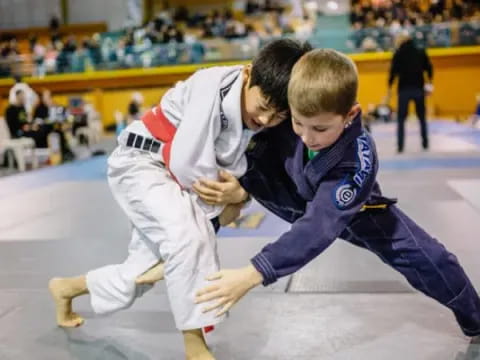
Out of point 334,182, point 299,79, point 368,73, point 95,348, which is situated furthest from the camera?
point 368,73

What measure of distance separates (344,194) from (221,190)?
1.56ft

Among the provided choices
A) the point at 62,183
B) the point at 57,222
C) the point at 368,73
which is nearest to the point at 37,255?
the point at 57,222

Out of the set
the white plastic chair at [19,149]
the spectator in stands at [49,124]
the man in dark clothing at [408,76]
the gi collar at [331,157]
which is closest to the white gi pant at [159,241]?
the gi collar at [331,157]

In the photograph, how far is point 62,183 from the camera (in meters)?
7.23

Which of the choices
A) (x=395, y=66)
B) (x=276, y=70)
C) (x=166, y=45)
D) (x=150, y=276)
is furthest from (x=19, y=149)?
(x=166, y=45)

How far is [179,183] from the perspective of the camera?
2.12 m

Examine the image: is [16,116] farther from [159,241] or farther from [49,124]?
[159,241]

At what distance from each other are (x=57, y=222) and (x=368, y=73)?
1324 centimetres

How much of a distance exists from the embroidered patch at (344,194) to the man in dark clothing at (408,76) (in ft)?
22.5

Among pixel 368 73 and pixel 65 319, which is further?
pixel 368 73

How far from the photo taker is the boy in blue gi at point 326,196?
1709mm

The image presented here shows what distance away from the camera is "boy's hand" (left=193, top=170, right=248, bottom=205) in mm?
2062

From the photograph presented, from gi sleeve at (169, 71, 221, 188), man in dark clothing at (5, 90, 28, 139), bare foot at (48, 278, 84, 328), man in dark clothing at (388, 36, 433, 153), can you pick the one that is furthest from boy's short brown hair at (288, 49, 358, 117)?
man in dark clothing at (5, 90, 28, 139)

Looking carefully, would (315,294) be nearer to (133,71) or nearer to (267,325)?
(267,325)
